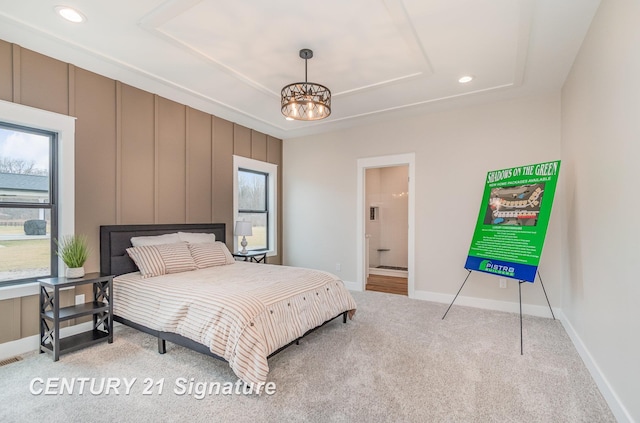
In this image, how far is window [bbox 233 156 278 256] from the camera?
5.05 m

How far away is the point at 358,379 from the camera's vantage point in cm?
229

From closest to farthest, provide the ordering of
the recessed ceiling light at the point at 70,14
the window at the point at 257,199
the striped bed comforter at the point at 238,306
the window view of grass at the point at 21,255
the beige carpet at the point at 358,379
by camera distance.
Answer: the beige carpet at the point at 358,379 → the striped bed comforter at the point at 238,306 → the recessed ceiling light at the point at 70,14 → the window view of grass at the point at 21,255 → the window at the point at 257,199

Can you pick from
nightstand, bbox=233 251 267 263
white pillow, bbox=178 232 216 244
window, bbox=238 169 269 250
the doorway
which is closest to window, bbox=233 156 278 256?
window, bbox=238 169 269 250

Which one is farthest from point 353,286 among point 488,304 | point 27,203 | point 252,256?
point 27,203

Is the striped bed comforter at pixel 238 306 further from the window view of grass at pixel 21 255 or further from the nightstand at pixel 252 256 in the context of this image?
the nightstand at pixel 252 256

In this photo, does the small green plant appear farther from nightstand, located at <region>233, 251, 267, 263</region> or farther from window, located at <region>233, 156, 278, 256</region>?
window, located at <region>233, 156, 278, 256</region>

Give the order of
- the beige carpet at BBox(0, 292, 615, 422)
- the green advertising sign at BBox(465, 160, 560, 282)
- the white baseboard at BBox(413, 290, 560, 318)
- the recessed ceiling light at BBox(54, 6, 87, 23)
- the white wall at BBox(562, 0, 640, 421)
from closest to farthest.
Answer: the white wall at BBox(562, 0, 640, 421) < the beige carpet at BBox(0, 292, 615, 422) < the recessed ceiling light at BBox(54, 6, 87, 23) < the green advertising sign at BBox(465, 160, 560, 282) < the white baseboard at BBox(413, 290, 560, 318)

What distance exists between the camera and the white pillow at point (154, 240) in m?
3.46

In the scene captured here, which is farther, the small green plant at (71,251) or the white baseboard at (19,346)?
the small green plant at (71,251)

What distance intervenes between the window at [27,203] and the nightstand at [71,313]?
12.5 inches

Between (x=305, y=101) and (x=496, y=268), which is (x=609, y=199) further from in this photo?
(x=305, y=101)

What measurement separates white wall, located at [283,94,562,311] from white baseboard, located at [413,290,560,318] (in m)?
0.06

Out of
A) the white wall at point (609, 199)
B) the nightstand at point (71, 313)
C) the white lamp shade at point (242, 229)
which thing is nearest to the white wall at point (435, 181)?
the white wall at point (609, 199)

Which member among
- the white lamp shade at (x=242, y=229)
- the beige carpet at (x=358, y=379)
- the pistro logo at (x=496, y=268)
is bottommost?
the beige carpet at (x=358, y=379)
